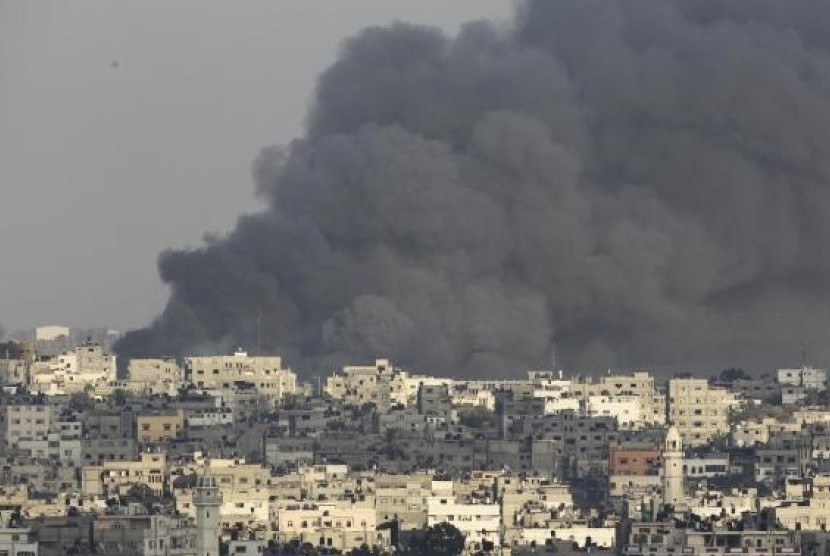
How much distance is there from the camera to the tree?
67.4 metres

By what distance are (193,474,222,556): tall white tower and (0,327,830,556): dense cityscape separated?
0.05 metres

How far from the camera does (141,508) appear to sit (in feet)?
220

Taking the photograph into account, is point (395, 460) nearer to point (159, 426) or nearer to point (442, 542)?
point (159, 426)

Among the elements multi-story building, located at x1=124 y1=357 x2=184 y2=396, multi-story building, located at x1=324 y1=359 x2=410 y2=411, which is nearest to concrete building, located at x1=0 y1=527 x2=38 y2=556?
A: multi-story building, located at x1=324 y1=359 x2=410 y2=411

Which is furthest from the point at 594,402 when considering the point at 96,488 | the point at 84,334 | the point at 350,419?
the point at 84,334

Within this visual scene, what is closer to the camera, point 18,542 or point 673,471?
point 18,542

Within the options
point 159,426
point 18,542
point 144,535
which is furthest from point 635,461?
point 18,542

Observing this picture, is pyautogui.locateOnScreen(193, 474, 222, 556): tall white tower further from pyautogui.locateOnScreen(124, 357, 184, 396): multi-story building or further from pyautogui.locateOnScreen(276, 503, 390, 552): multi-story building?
pyautogui.locateOnScreen(124, 357, 184, 396): multi-story building

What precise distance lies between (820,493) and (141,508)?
11913mm

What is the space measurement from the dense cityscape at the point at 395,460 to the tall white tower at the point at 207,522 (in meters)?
0.05

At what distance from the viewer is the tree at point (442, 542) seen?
6738cm

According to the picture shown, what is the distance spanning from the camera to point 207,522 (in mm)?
61062

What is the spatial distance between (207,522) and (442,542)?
26.3 feet

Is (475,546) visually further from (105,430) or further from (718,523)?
(105,430)
